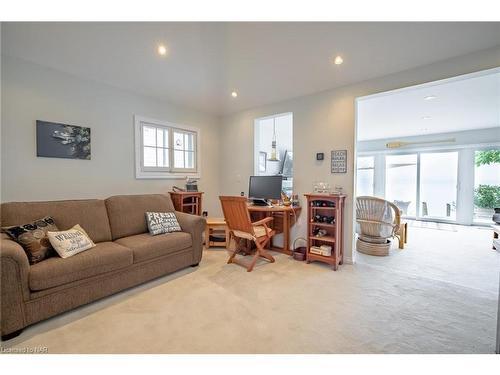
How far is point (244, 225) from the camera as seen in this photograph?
9.69 feet

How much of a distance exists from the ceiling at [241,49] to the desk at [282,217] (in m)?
1.84

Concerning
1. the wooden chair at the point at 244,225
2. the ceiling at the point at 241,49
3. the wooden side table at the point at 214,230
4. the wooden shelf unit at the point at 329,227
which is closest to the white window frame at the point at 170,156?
the ceiling at the point at 241,49

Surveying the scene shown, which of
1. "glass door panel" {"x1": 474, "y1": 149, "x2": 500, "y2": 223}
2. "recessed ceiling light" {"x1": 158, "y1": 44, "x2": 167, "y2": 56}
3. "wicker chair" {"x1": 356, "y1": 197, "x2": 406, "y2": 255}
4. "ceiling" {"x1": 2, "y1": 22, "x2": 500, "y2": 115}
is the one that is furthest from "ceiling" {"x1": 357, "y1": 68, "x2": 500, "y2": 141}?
"recessed ceiling light" {"x1": 158, "y1": 44, "x2": 167, "y2": 56}

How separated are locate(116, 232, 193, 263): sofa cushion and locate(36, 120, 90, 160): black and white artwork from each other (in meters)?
1.35

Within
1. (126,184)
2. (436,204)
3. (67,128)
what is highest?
(67,128)

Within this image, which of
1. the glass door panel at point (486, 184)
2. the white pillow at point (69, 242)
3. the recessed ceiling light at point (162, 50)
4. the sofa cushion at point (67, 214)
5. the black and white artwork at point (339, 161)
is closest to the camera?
the white pillow at point (69, 242)

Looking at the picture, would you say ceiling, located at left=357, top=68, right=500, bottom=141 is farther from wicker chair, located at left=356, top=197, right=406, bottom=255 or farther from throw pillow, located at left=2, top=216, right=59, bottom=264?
throw pillow, located at left=2, top=216, right=59, bottom=264

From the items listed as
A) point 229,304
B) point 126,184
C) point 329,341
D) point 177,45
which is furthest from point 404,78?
point 126,184

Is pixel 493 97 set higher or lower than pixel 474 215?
higher

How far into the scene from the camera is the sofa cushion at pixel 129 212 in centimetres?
272

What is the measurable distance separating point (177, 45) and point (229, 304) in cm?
272

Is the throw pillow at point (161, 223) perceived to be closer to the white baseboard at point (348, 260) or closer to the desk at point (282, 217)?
the desk at point (282, 217)

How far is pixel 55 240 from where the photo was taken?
1.99 meters
